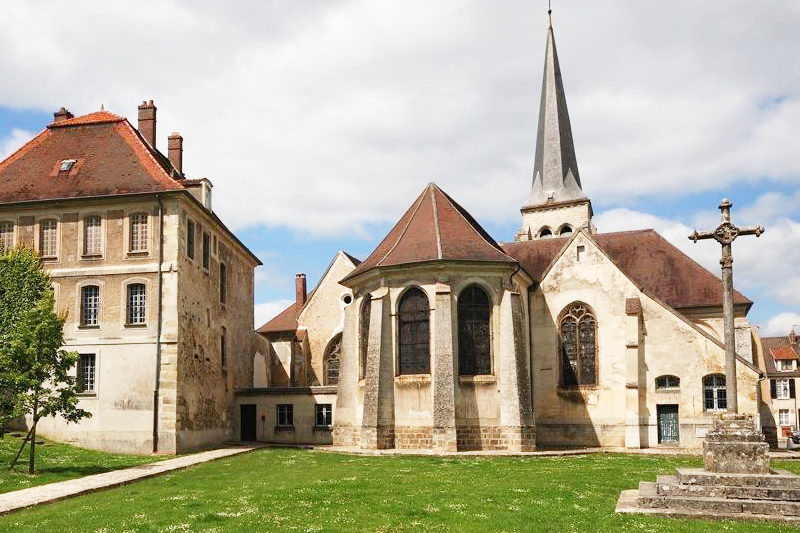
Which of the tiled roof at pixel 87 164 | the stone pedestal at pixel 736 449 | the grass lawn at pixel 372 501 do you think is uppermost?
the tiled roof at pixel 87 164

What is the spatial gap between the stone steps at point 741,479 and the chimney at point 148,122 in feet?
92.0

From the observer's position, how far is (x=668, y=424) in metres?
33.2

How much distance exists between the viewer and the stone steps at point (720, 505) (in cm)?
1356

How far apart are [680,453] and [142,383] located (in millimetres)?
20896

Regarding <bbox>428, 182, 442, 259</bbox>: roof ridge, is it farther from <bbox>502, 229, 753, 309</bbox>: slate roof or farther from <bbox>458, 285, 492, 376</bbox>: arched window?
<bbox>502, 229, 753, 309</bbox>: slate roof

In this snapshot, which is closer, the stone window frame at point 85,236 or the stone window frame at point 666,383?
the stone window frame at point 85,236

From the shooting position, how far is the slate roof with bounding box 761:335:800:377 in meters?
71.9

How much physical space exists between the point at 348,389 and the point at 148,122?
1521cm

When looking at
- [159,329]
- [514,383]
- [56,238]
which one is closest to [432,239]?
[514,383]

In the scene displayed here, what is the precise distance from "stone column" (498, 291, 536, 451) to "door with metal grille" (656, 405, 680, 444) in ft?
22.5

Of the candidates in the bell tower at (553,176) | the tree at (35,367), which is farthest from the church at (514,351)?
the bell tower at (553,176)

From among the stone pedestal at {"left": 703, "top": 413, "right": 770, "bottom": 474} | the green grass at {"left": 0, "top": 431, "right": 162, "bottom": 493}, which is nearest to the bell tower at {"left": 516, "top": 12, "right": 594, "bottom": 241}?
the green grass at {"left": 0, "top": 431, "right": 162, "bottom": 493}

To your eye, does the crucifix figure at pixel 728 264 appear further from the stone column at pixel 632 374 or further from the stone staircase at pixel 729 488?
the stone column at pixel 632 374

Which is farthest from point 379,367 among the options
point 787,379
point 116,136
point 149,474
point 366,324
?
point 787,379
